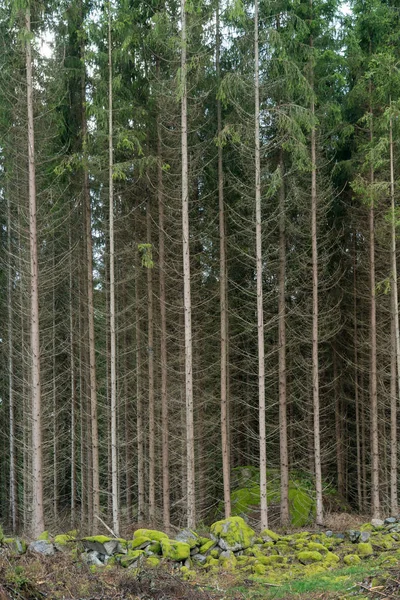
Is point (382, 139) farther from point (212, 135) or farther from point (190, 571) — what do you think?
point (190, 571)

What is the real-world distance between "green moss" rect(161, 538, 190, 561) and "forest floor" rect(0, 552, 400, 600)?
0.72 metres

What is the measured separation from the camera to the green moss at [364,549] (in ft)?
27.4

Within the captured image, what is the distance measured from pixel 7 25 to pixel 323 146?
889 centimetres

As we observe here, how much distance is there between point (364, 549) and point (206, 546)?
289 centimetres

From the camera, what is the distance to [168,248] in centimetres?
1555

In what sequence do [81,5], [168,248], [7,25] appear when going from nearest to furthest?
[7,25] → [81,5] → [168,248]

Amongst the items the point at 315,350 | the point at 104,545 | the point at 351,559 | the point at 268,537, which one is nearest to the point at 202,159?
the point at 315,350

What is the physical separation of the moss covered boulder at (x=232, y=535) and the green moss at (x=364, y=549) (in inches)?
77.7

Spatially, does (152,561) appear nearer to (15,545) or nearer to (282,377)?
(15,545)

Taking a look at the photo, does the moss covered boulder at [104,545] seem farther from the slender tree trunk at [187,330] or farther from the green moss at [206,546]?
the slender tree trunk at [187,330]

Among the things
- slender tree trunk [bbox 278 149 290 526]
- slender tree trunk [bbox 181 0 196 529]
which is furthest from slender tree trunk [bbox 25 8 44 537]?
slender tree trunk [bbox 278 149 290 526]

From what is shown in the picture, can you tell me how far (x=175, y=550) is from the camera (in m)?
8.05

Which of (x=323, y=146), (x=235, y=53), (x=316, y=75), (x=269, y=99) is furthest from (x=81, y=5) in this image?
(x=323, y=146)

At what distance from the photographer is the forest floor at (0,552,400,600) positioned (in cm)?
533
